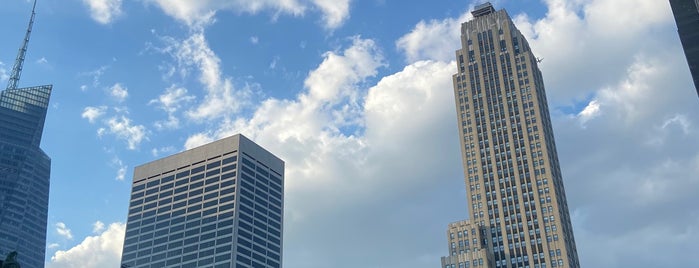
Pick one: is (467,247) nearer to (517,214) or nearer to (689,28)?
(517,214)

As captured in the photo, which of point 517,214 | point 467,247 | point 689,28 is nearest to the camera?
point 689,28

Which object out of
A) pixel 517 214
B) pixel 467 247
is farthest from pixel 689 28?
pixel 467 247

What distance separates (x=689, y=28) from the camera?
7462cm

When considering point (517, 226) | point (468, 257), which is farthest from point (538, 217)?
point (468, 257)

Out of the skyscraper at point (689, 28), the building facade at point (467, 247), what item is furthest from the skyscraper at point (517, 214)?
the skyscraper at point (689, 28)

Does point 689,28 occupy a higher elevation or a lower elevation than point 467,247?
lower

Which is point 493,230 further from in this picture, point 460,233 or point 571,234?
point 571,234

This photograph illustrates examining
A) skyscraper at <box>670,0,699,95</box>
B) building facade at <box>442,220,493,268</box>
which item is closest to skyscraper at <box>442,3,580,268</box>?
building facade at <box>442,220,493,268</box>

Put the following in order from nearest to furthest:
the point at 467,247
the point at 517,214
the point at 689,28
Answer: the point at 689,28 → the point at 517,214 → the point at 467,247

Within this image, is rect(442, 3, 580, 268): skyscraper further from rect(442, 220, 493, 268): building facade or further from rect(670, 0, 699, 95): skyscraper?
rect(670, 0, 699, 95): skyscraper

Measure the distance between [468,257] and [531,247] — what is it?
16.2m

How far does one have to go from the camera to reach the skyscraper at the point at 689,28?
72.8 metres

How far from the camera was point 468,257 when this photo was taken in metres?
185

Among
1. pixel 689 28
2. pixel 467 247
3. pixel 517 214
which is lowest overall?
pixel 689 28
